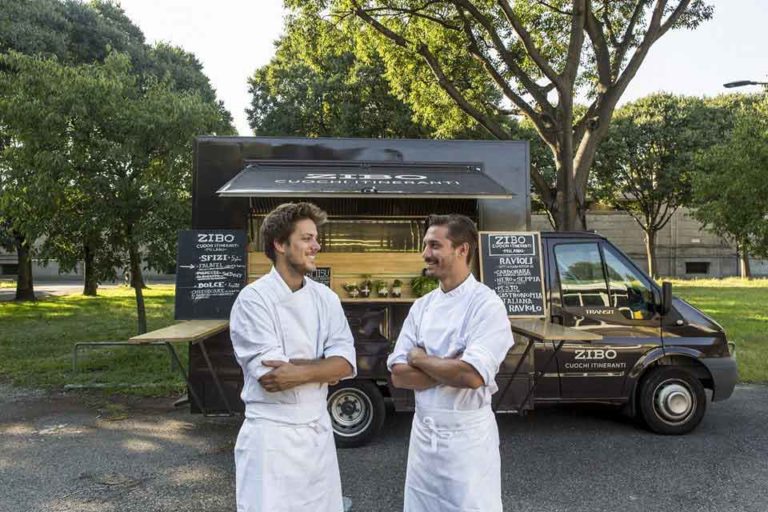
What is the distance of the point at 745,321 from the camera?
15523 mm

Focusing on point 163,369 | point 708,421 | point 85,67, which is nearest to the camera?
point 708,421

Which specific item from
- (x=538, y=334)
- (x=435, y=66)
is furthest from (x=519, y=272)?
(x=435, y=66)

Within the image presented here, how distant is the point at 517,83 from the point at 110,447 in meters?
12.1

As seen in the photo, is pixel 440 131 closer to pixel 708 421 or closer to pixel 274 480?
pixel 708 421

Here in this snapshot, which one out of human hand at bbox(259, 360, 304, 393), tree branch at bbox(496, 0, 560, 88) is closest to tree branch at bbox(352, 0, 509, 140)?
tree branch at bbox(496, 0, 560, 88)

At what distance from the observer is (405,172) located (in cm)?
627

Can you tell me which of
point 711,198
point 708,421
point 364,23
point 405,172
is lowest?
point 708,421

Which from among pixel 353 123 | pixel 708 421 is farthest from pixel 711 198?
pixel 708 421

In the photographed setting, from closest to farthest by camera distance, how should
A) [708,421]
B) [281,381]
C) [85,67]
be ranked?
[281,381] → [708,421] → [85,67]

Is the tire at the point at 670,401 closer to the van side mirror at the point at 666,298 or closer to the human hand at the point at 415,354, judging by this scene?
the van side mirror at the point at 666,298

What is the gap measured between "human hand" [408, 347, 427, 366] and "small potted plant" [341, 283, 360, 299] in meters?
4.04

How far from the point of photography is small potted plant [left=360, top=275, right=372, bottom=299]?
6.77 metres

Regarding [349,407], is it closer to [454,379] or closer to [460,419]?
[460,419]

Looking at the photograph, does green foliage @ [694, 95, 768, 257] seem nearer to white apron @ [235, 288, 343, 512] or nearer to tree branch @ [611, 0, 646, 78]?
tree branch @ [611, 0, 646, 78]
